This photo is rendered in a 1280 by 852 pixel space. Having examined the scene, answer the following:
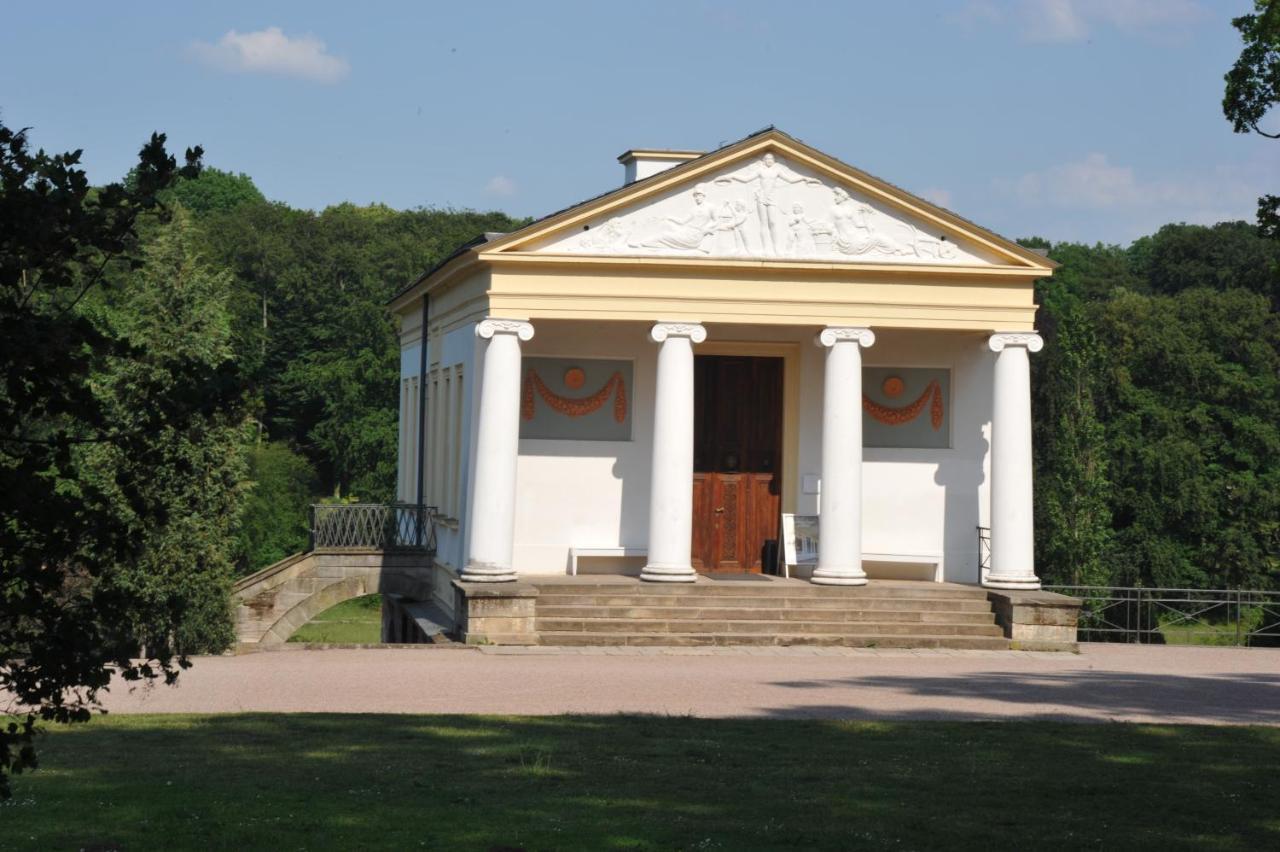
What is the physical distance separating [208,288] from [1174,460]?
34427 millimetres

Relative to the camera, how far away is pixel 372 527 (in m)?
32.2

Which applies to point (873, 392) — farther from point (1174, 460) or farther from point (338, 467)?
point (338, 467)

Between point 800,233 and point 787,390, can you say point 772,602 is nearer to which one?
point 787,390

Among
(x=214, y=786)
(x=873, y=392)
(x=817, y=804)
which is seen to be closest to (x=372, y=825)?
(x=214, y=786)

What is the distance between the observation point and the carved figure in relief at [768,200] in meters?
25.3

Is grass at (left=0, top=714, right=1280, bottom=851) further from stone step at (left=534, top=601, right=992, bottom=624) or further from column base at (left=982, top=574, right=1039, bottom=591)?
column base at (left=982, top=574, right=1039, bottom=591)

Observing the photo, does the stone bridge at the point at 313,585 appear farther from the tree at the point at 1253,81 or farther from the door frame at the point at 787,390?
the tree at the point at 1253,81

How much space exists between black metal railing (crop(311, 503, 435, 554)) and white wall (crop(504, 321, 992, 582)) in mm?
4695

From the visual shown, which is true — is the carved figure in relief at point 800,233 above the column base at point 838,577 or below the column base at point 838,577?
above

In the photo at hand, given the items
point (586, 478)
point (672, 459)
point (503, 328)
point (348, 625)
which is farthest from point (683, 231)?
point (348, 625)

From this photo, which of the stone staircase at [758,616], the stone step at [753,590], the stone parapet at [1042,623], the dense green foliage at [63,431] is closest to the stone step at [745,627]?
the stone staircase at [758,616]

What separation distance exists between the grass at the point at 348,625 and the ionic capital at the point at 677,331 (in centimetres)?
2564

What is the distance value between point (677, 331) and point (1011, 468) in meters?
5.62

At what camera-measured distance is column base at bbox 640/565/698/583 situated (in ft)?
81.0
